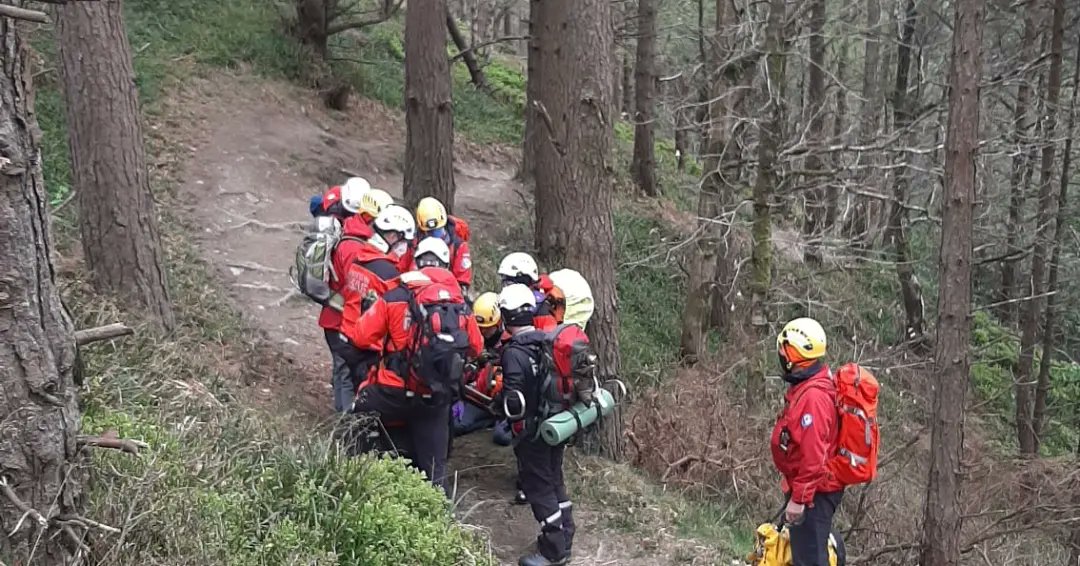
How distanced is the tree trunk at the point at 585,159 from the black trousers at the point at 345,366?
220 centimetres

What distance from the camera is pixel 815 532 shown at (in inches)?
249

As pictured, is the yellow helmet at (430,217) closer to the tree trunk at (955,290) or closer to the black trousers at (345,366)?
the black trousers at (345,366)

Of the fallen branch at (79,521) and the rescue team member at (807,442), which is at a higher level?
the fallen branch at (79,521)

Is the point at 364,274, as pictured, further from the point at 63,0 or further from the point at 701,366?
the point at 701,366

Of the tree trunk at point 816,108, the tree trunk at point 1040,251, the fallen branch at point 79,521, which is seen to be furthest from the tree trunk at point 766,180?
the fallen branch at point 79,521

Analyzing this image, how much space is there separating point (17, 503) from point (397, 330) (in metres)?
2.87

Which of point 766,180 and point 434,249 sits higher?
point 766,180

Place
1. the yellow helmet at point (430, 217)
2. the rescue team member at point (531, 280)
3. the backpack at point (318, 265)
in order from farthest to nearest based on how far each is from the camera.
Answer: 1. the yellow helmet at point (430, 217)
2. the backpack at point (318, 265)
3. the rescue team member at point (531, 280)

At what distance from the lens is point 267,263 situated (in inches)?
456

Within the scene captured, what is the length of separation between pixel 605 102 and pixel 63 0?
583cm

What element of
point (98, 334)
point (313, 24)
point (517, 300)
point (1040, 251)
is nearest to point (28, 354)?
point (98, 334)

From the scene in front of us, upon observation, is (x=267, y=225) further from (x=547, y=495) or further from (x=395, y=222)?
(x=547, y=495)

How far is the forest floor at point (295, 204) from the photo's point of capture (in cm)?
727

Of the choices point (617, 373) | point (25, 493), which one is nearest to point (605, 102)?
point (617, 373)
